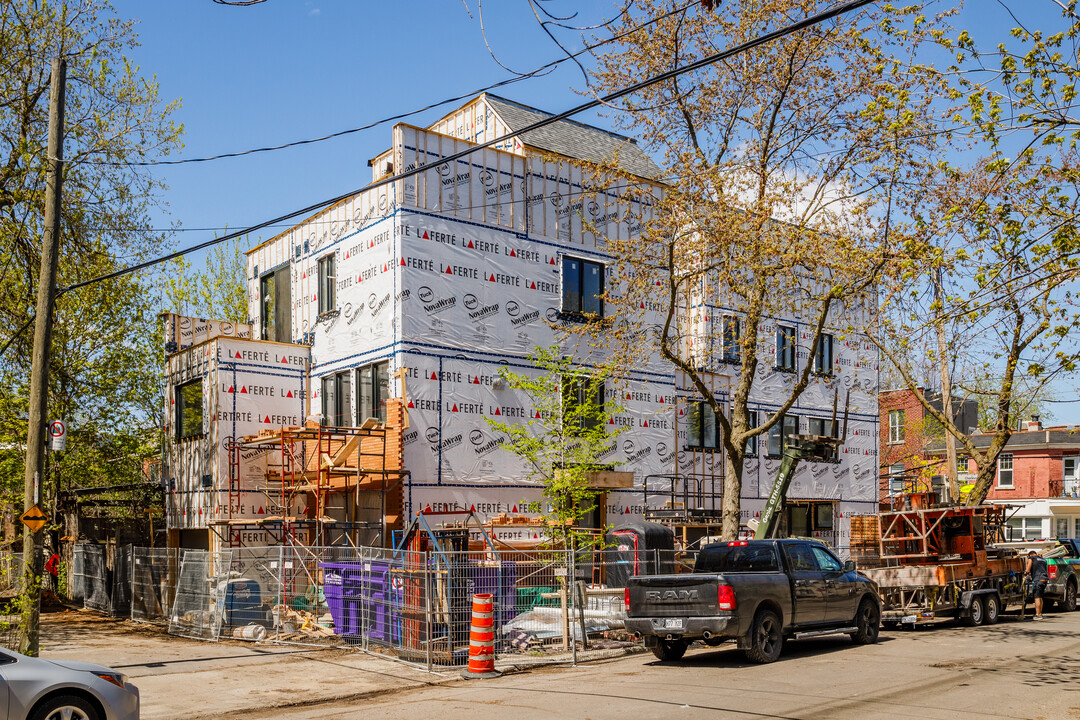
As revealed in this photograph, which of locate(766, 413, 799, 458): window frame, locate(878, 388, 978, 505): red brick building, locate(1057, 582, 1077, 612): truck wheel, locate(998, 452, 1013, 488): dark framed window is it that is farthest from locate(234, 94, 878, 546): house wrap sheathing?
locate(998, 452, 1013, 488): dark framed window

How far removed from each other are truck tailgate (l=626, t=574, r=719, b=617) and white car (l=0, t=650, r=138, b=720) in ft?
25.9

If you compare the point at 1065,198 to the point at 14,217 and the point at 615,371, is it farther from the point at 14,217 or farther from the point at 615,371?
the point at 14,217

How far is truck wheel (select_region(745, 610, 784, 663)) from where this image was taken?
1462 cm

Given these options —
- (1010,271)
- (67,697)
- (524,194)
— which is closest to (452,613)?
(67,697)

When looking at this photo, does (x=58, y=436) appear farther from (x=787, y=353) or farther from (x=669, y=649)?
(x=787, y=353)

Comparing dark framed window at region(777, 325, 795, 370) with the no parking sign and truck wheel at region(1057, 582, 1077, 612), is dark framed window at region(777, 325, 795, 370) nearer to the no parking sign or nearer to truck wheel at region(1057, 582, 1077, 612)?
truck wheel at region(1057, 582, 1077, 612)

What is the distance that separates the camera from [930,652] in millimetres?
15898

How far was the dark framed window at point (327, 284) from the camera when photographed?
25406 millimetres

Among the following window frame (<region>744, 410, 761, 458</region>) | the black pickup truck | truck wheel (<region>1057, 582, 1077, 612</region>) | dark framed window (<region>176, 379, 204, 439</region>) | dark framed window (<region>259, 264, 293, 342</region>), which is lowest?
truck wheel (<region>1057, 582, 1077, 612</region>)

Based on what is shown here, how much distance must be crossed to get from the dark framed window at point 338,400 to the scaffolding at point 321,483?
0.58 m

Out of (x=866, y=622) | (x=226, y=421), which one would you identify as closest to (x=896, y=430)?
(x=866, y=622)

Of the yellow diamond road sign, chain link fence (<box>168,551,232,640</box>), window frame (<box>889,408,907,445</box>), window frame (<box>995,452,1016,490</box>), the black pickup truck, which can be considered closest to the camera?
the black pickup truck

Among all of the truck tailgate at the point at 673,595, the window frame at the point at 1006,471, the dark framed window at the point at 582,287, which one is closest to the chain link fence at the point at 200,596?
the truck tailgate at the point at 673,595

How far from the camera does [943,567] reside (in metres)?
20.0
